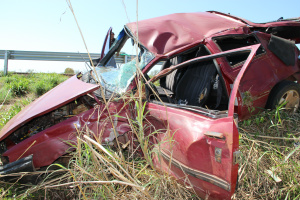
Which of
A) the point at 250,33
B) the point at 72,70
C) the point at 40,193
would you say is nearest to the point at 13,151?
the point at 40,193

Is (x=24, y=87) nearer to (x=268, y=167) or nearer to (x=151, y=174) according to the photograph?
(x=151, y=174)

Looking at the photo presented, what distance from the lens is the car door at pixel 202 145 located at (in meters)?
1.52

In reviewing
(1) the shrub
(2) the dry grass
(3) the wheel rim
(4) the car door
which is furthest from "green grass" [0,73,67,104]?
(3) the wheel rim

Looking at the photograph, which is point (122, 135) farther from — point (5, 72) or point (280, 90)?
point (5, 72)

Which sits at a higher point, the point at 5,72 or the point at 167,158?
the point at 5,72

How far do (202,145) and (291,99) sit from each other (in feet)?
6.95

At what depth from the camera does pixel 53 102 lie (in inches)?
93.9

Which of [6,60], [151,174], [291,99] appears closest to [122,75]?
[151,174]

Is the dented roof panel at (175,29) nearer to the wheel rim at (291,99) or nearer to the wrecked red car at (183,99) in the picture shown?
the wrecked red car at (183,99)

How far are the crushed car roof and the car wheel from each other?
3.03 feet

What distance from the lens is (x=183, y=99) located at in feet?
10.2

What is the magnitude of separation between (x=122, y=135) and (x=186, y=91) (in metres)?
1.16

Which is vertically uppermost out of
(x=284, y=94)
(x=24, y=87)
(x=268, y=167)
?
(x=24, y=87)

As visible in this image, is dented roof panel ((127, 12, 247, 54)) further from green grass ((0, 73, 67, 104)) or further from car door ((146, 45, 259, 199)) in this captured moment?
green grass ((0, 73, 67, 104))
